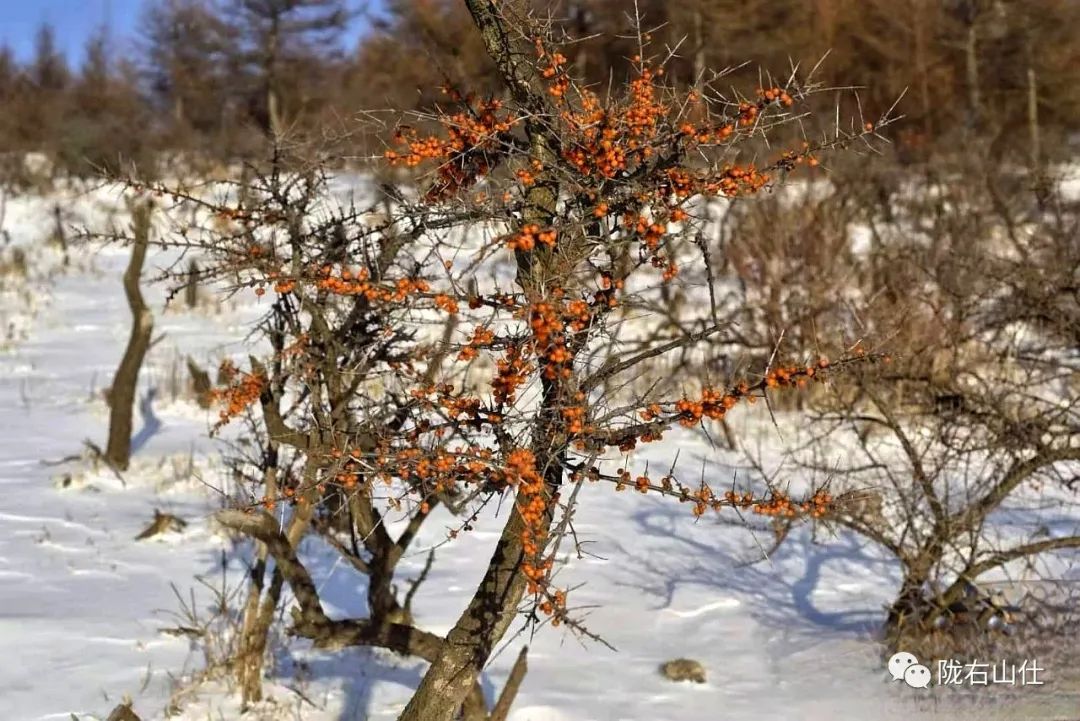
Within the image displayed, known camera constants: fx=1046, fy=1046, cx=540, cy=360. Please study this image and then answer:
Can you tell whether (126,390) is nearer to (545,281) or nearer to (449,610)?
(449,610)

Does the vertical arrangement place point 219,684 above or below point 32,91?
below

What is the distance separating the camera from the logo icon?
188 inches

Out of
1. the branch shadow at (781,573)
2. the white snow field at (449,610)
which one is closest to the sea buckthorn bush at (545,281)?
the white snow field at (449,610)

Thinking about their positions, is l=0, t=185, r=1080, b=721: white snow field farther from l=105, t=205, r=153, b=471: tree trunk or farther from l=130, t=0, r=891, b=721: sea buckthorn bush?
l=130, t=0, r=891, b=721: sea buckthorn bush

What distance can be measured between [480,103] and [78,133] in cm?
2113

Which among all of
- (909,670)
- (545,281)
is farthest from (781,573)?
(545,281)

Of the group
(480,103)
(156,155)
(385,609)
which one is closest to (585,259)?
(480,103)

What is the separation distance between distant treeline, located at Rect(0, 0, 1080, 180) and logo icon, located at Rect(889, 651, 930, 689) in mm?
11782

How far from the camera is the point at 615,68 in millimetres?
17625

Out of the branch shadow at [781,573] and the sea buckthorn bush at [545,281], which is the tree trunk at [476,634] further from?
the branch shadow at [781,573]

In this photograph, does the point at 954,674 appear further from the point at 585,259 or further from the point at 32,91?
the point at 32,91

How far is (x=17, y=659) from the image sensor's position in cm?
474

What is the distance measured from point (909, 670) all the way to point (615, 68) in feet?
46.9

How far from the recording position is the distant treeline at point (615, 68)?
19.5 metres
